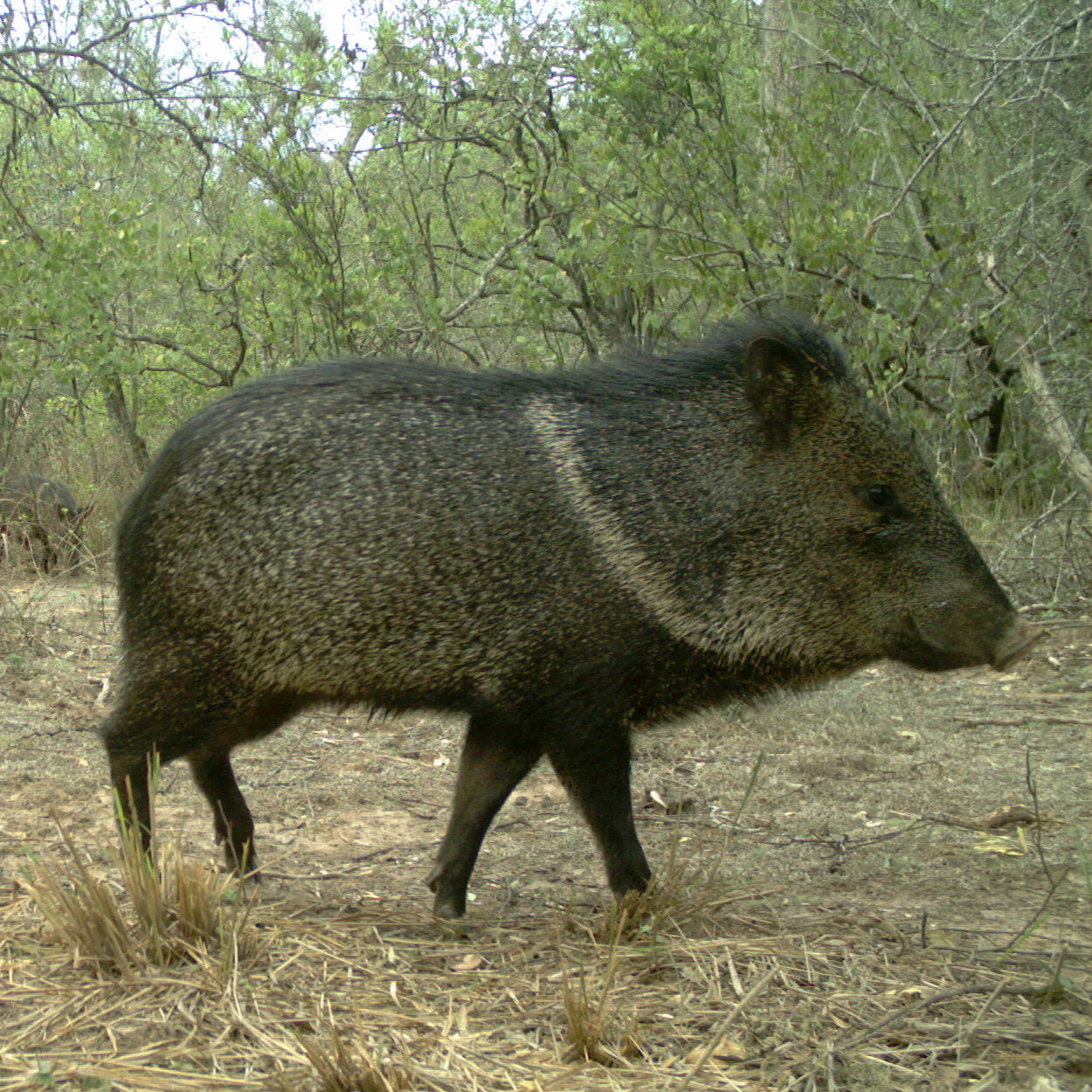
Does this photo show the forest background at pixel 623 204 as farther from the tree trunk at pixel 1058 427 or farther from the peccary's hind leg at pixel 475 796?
the peccary's hind leg at pixel 475 796

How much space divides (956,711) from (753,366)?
2.54 metres

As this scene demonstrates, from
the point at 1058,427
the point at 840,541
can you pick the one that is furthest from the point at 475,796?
the point at 1058,427

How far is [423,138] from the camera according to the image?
20.9 feet

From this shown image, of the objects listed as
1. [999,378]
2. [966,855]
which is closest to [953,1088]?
[966,855]

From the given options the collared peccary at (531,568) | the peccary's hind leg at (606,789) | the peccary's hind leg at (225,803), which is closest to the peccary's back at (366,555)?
the collared peccary at (531,568)

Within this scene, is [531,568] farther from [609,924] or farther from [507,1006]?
[507,1006]

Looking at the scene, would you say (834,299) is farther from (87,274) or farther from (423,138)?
(87,274)

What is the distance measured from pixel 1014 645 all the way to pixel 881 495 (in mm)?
456

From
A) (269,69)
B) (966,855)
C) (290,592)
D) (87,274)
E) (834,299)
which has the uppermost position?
(269,69)

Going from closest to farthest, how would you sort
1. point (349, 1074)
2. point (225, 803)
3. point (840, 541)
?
point (349, 1074) < point (840, 541) < point (225, 803)

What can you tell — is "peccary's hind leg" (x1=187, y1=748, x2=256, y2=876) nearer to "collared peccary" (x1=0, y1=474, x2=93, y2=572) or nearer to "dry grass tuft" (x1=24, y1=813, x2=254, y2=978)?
"dry grass tuft" (x1=24, y1=813, x2=254, y2=978)

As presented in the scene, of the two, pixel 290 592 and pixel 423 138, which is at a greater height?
pixel 423 138

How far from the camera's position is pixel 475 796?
2.82m

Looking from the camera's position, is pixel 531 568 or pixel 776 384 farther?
pixel 776 384
